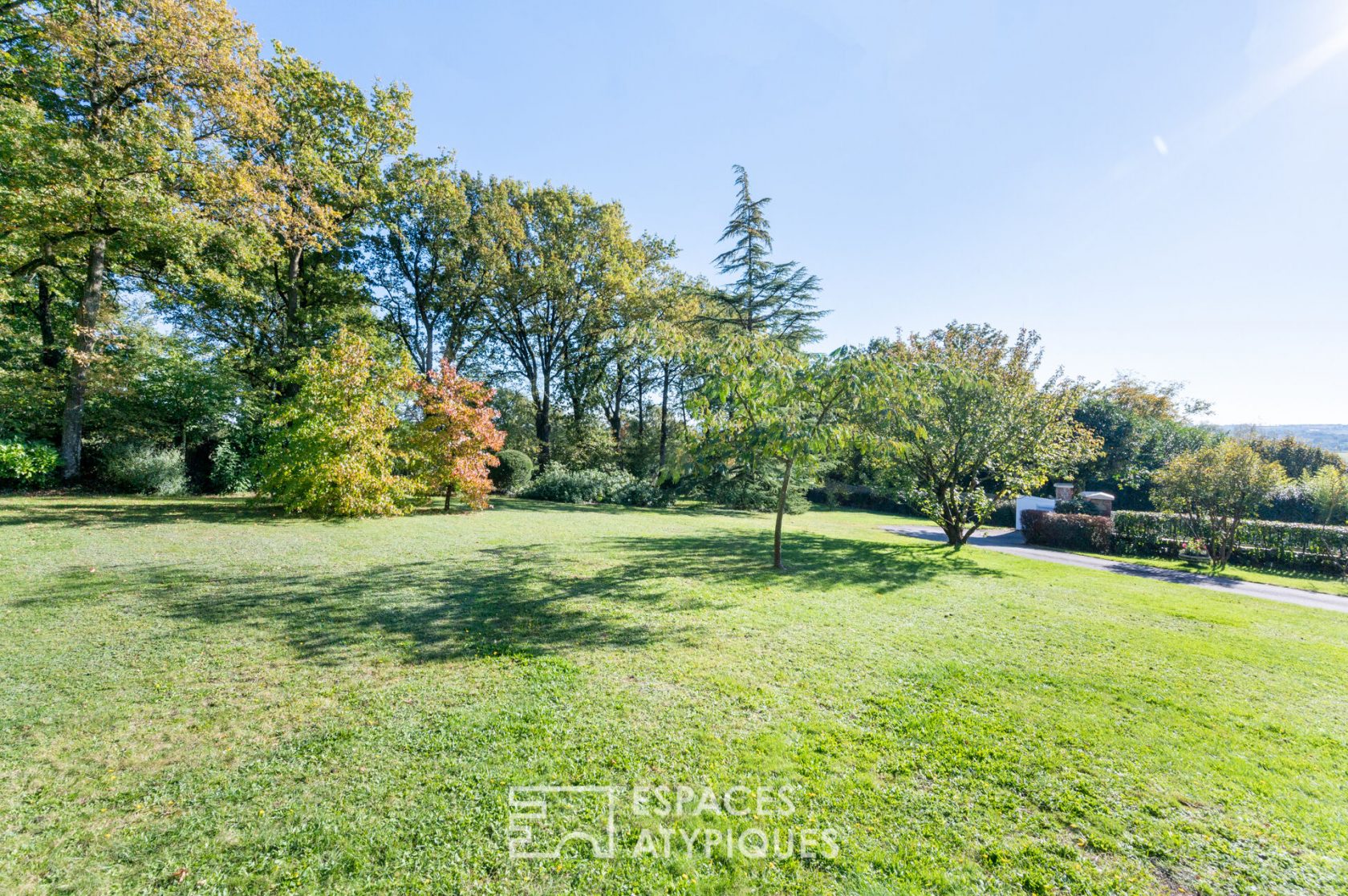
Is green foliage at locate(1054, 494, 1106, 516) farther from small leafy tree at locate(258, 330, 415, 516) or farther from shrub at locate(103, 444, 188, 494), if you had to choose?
shrub at locate(103, 444, 188, 494)

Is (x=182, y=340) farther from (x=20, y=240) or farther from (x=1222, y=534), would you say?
(x=1222, y=534)


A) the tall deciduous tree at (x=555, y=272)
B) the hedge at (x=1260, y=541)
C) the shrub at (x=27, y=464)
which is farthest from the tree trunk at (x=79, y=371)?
the hedge at (x=1260, y=541)

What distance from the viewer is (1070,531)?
47.1ft

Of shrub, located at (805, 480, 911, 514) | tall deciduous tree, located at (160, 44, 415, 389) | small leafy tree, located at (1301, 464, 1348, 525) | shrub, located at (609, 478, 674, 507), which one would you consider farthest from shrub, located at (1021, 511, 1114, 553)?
tall deciduous tree, located at (160, 44, 415, 389)

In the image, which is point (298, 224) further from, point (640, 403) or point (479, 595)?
point (640, 403)

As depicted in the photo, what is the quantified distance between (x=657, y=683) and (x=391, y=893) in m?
2.16

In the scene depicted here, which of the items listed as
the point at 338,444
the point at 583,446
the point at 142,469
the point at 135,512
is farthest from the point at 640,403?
the point at 135,512

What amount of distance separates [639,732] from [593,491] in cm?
1791

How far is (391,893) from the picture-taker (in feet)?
6.41

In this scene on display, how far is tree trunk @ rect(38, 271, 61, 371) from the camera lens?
1628cm

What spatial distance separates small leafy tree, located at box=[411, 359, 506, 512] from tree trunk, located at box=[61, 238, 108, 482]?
9.29 metres

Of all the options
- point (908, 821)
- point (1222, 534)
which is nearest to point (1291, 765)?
point (908, 821)

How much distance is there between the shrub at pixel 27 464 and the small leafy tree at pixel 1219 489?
27903 mm

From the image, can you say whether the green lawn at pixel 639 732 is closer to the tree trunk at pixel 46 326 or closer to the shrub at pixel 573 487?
the shrub at pixel 573 487
